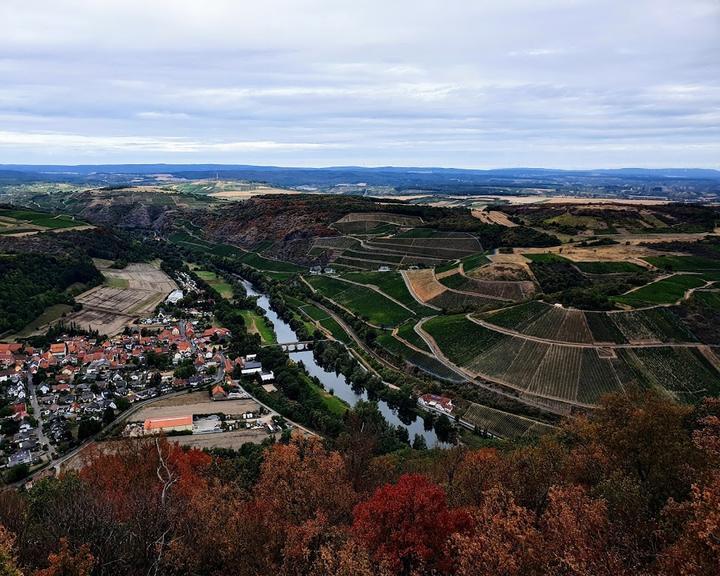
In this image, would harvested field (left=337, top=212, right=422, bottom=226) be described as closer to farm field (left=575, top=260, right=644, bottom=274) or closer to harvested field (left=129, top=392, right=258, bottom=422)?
farm field (left=575, top=260, right=644, bottom=274)

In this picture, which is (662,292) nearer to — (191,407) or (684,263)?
(684,263)

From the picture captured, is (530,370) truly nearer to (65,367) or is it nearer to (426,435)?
(426,435)

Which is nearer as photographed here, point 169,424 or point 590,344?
point 169,424

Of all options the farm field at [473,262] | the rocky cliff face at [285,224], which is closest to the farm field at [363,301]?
the farm field at [473,262]

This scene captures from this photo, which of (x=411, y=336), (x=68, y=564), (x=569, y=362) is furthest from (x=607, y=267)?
(x=68, y=564)

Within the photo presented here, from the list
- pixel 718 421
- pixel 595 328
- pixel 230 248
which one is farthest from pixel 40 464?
pixel 230 248

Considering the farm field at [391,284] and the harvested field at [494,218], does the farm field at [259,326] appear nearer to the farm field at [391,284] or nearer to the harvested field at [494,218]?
the farm field at [391,284]
